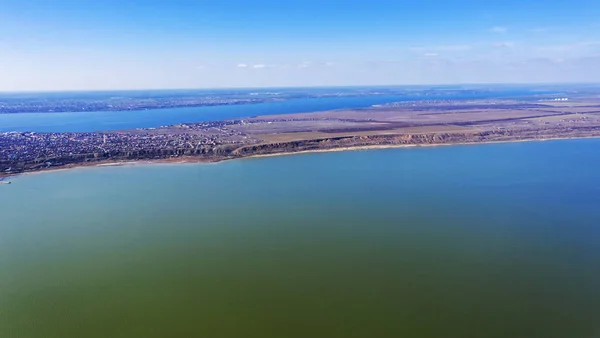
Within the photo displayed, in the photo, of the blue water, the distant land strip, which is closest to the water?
the distant land strip

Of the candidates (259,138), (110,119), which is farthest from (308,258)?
(110,119)

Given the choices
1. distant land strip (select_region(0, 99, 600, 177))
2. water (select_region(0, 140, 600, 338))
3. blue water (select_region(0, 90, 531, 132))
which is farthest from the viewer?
blue water (select_region(0, 90, 531, 132))

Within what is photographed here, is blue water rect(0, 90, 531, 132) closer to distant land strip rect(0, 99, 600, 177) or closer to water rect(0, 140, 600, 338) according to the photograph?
distant land strip rect(0, 99, 600, 177)

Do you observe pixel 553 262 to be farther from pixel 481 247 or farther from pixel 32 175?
pixel 32 175

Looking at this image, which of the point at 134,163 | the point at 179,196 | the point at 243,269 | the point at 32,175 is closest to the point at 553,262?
the point at 243,269

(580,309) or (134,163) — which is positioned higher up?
(134,163)

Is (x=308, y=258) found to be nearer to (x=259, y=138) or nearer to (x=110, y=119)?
(x=259, y=138)

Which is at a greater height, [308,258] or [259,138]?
[259,138]

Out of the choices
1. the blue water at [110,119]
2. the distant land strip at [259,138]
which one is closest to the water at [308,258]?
the distant land strip at [259,138]
